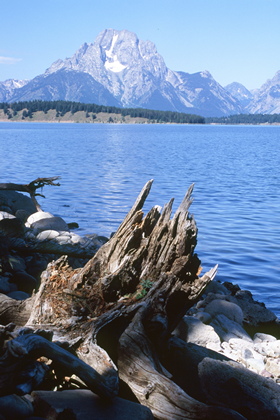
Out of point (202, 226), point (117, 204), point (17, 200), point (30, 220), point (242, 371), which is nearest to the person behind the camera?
point (242, 371)

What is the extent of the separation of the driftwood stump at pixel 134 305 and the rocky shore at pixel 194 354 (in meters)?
0.24

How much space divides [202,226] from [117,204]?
700 cm

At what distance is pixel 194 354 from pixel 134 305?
3.64ft

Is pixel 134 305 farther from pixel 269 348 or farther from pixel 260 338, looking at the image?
pixel 260 338

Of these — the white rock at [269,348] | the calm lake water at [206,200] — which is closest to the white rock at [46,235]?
the calm lake water at [206,200]

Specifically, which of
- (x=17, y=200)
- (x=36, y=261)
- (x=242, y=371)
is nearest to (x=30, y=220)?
(x=17, y=200)

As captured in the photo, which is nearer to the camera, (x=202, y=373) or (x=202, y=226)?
(x=202, y=373)

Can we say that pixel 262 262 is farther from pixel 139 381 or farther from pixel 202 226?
pixel 139 381

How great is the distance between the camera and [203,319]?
880 centimetres

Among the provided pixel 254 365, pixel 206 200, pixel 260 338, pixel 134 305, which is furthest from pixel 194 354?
pixel 206 200

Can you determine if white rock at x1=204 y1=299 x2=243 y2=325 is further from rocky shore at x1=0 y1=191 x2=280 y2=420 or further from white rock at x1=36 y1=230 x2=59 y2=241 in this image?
white rock at x1=36 y1=230 x2=59 y2=241

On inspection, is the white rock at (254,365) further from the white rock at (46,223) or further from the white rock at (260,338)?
the white rock at (46,223)

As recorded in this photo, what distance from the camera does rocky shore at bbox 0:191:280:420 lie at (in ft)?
14.1

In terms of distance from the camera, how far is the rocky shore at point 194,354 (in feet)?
14.1
